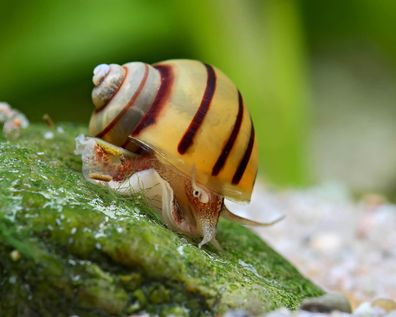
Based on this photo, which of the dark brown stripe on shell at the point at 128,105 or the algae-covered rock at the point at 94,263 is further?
the dark brown stripe on shell at the point at 128,105

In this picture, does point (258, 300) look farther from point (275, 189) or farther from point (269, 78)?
point (269, 78)

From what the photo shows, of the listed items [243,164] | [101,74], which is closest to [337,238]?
[243,164]

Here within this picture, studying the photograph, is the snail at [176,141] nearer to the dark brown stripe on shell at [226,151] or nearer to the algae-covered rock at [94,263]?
the dark brown stripe on shell at [226,151]

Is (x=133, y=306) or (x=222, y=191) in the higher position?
(x=222, y=191)

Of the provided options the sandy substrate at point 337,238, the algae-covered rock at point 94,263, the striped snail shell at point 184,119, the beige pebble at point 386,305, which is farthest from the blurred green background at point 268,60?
the algae-covered rock at point 94,263

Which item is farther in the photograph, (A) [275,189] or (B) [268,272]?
(A) [275,189]

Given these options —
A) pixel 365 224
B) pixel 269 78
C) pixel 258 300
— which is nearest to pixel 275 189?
pixel 269 78
